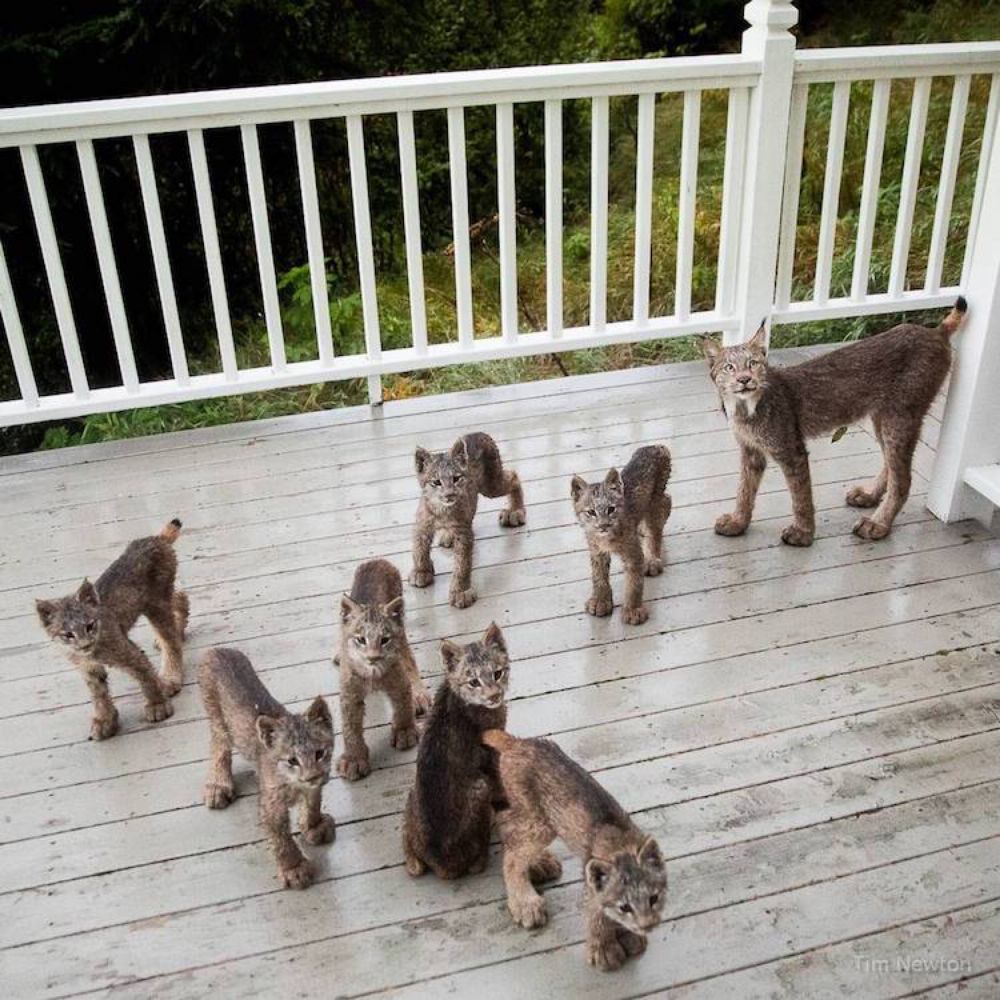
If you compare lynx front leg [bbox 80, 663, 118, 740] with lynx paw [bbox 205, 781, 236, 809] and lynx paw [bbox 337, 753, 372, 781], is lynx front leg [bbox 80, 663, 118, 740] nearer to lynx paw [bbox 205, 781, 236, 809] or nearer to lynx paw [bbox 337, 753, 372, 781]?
lynx paw [bbox 205, 781, 236, 809]

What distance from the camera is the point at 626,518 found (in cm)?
323

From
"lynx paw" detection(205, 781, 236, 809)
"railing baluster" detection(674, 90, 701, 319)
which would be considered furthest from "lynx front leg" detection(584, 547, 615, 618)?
"railing baluster" detection(674, 90, 701, 319)

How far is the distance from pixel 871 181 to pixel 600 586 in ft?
8.16

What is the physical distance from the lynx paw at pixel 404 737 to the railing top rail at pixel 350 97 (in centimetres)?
250

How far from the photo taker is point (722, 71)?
4.43m

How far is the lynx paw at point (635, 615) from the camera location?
3367mm

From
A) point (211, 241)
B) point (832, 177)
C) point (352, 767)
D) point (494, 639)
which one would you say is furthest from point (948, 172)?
point (352, 767)

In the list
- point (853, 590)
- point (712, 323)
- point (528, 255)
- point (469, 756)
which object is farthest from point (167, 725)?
point (528, 255)

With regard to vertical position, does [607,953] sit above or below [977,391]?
below

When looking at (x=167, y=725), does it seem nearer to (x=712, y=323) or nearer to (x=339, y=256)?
(x=712, y=323)

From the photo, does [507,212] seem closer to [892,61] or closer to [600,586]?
[892,61]

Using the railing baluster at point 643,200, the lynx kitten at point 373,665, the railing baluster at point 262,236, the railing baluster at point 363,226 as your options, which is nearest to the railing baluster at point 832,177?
the railing baluster at point 643,200

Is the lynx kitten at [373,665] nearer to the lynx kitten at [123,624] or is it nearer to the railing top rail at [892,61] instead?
the lynx kitten at [123,624]

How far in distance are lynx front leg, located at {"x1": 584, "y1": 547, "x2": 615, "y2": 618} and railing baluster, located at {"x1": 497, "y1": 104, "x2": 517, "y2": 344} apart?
1622 mm
